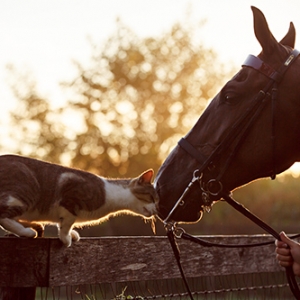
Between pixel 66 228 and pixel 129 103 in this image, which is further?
pixel 129 103

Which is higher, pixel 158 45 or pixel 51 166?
pixel 158 45

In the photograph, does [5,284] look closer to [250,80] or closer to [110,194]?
[250,80]

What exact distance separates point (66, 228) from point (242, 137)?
4.28 feet

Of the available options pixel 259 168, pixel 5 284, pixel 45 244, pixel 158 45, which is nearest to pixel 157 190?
pixel 259 168

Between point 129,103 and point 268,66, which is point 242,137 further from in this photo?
point 129,103

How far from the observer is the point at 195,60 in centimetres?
2630

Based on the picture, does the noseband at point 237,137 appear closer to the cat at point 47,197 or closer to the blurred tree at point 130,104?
the cat at point 47,197

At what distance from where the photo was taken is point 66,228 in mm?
3223

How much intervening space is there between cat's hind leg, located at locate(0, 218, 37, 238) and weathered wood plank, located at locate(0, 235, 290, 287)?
0.37 meters

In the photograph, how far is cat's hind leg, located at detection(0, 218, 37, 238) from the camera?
124 inches

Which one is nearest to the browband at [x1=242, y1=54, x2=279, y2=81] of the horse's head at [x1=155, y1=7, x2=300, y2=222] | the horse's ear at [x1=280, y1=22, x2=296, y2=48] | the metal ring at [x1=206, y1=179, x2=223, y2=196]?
the horse's head at [x1=155, y1=7, x2=300, y2=222]

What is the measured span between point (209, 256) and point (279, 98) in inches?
64.4

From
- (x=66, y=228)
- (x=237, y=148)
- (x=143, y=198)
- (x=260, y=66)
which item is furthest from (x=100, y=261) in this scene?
(x=143, y=198)

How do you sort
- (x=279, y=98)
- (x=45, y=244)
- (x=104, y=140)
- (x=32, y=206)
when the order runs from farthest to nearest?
(x=104, y=140) < (x=32, y=206) < (x=45, y=244) < (x=279, y=98)
